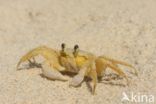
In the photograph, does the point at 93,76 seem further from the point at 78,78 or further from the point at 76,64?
the point at 76,64

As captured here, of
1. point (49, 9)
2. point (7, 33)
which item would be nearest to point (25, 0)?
point (49, 9)

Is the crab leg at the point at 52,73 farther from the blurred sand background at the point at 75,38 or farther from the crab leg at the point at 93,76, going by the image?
the crab leg at the point at 93,76

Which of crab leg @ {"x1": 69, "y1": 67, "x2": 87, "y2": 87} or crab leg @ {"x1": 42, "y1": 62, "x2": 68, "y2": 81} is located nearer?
crab leg @ {"x1": 69, "y1": 67, "x2": 87, "y2": 87}

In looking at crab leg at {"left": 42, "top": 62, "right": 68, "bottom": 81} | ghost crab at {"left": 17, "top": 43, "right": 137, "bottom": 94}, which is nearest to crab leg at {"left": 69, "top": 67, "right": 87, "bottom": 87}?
ghost crab at {"left": 17, "top": 43, "right": 137, "bottom": 94}

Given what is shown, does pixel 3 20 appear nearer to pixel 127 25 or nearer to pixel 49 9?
pixel 49 9

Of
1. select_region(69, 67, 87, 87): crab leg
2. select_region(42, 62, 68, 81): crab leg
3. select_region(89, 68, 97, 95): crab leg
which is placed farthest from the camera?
select_region(42, 62, 68, 81): crab leg

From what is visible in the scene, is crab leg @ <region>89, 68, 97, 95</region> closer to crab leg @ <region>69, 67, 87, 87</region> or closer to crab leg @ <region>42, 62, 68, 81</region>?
crab leg @ <region>69, 67, 87, 87</region>

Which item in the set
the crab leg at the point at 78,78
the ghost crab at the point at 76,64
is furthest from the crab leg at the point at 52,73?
the crab leg at the point at 78,78
